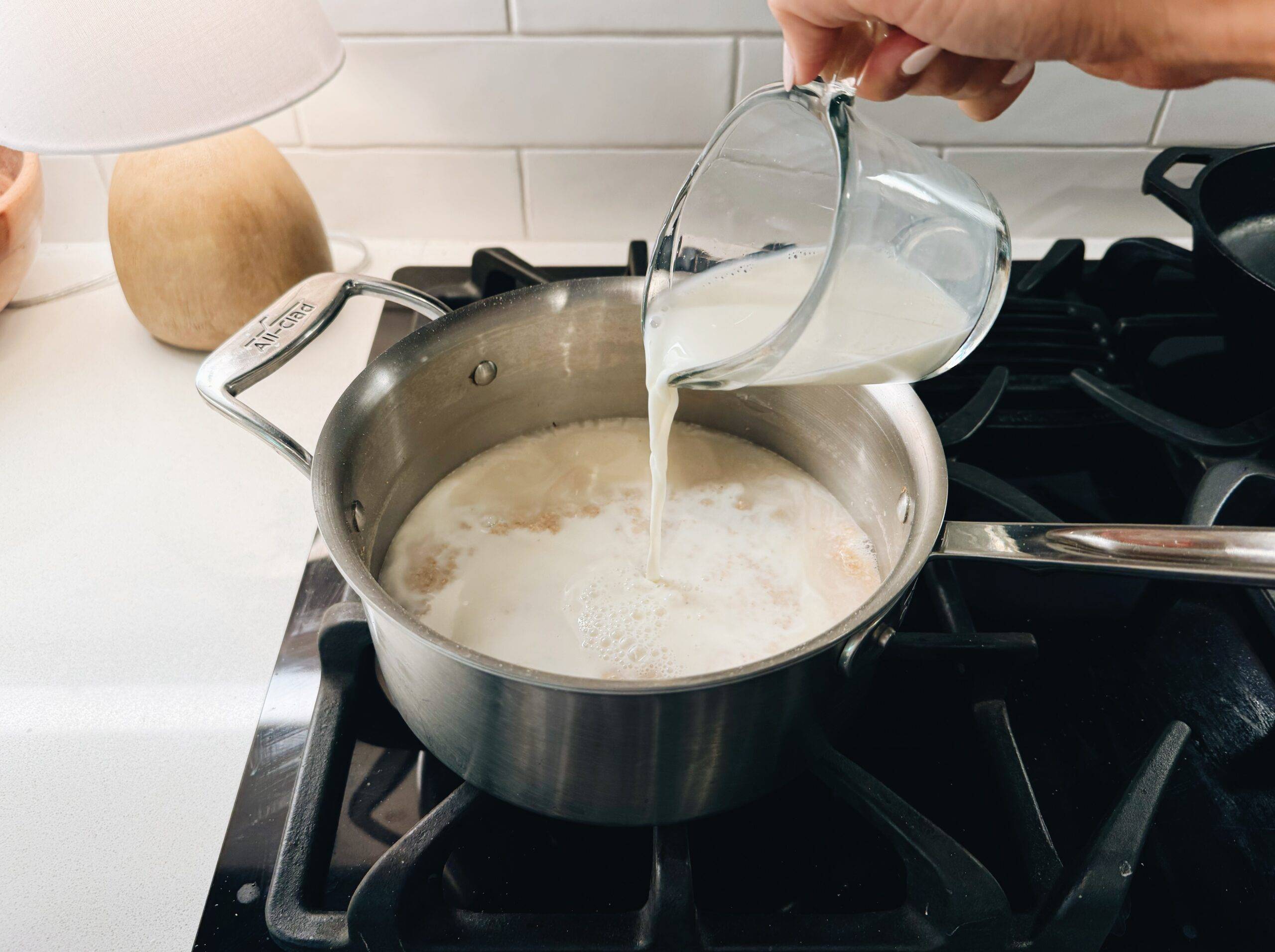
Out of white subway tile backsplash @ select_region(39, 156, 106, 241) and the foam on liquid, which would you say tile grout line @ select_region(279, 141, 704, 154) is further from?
the foam on liquid

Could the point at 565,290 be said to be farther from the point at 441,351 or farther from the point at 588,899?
the point at 588,899

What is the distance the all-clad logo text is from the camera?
619mm

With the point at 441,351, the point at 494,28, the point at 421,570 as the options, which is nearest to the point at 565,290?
the point at 441,351

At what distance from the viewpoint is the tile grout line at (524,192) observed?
1015 mm

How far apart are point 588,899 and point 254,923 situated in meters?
0.18

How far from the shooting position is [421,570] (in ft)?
2.35

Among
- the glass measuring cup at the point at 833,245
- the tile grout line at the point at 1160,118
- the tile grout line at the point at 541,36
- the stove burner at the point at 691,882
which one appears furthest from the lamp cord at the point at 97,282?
the tile grout line at the point at 1160,118

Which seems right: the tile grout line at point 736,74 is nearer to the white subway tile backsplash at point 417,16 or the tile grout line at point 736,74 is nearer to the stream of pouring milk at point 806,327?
the white subway tile backsplash at point 417,16

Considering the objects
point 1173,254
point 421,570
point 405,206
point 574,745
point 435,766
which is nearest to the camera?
point 574,745

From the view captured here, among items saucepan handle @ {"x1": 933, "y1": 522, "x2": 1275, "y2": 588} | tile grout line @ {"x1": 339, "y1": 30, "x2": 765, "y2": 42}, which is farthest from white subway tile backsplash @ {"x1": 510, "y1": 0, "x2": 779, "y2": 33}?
saucepan handle @ {"x1": 933, "y1": 522, "x2": 1275, "y2": 588}

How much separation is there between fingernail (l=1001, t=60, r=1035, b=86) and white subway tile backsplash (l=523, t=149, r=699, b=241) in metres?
0.40

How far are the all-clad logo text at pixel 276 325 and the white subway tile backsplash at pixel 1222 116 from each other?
909 mm

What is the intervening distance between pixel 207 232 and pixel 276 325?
270 mm

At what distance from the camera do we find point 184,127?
0.71m
